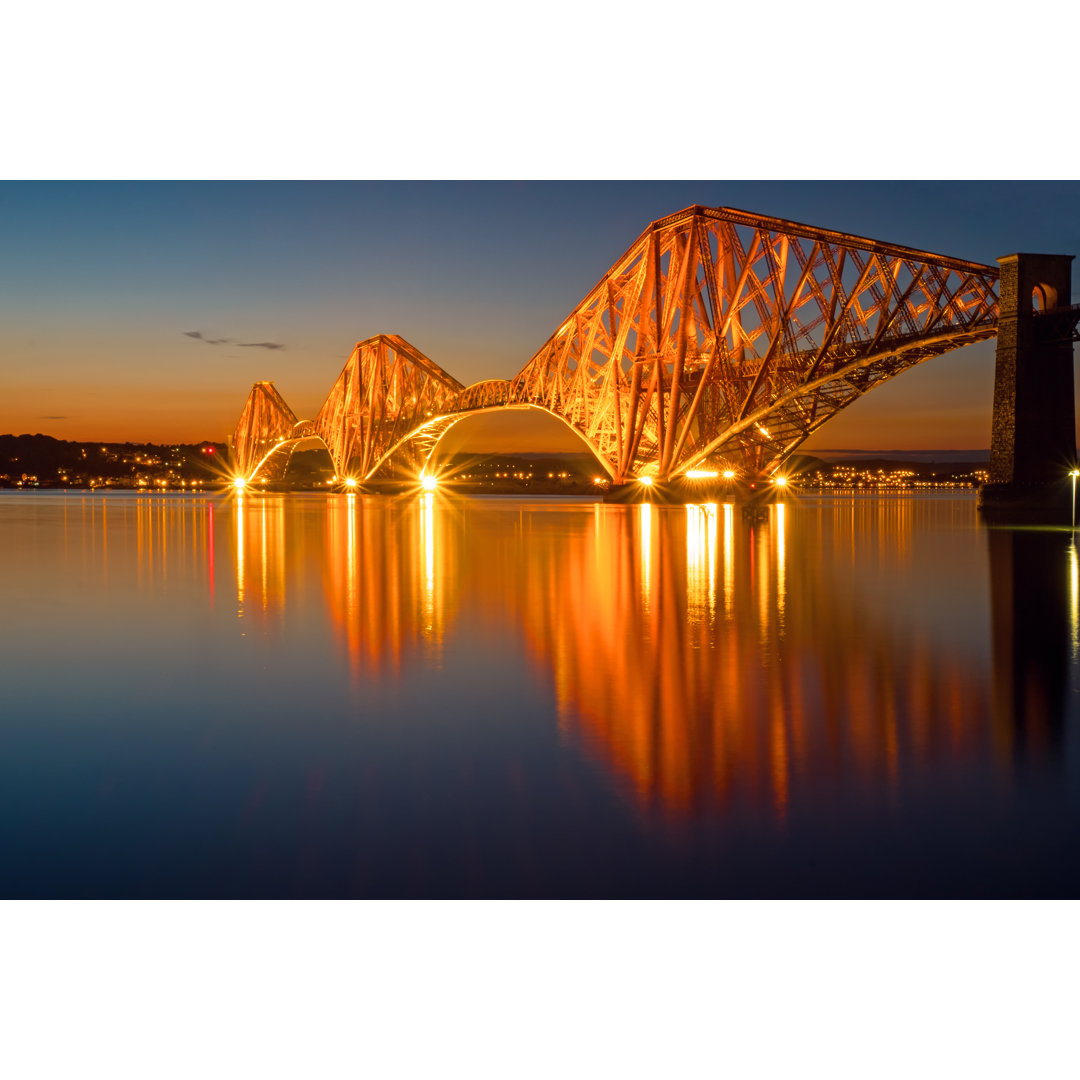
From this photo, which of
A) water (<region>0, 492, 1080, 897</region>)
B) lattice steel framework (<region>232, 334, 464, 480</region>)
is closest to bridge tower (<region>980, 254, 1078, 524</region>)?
water (<region>0, 492, 1080, 897</region>)

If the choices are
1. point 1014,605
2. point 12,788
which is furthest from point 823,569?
point 12,788

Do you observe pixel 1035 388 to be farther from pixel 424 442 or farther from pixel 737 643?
pixel 424 442

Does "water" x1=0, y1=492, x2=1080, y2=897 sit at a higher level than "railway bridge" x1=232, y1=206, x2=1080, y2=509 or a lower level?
lower

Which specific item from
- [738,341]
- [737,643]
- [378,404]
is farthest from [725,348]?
[378,404]

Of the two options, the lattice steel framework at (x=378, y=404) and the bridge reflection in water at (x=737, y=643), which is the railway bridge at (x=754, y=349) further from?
the lattice steel framework at (x=378, y=404)

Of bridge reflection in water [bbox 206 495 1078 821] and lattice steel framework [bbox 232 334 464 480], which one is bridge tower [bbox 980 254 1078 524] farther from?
lattice steel framework [bbox 232 334 464 480]

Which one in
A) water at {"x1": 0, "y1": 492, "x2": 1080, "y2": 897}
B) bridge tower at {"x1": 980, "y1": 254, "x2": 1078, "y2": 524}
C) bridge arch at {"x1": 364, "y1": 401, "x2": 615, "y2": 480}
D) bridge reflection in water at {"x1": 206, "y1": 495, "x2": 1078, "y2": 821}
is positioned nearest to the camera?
water at {"x1": 0, "y1": 492, "x2": 1080, "y2": 897}

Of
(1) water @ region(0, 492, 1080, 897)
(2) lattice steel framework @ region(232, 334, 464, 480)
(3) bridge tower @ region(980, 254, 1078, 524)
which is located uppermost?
(2) lattice steel framework @ region(232, 334, 464, 480)

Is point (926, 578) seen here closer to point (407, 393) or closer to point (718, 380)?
point (718, 380)
